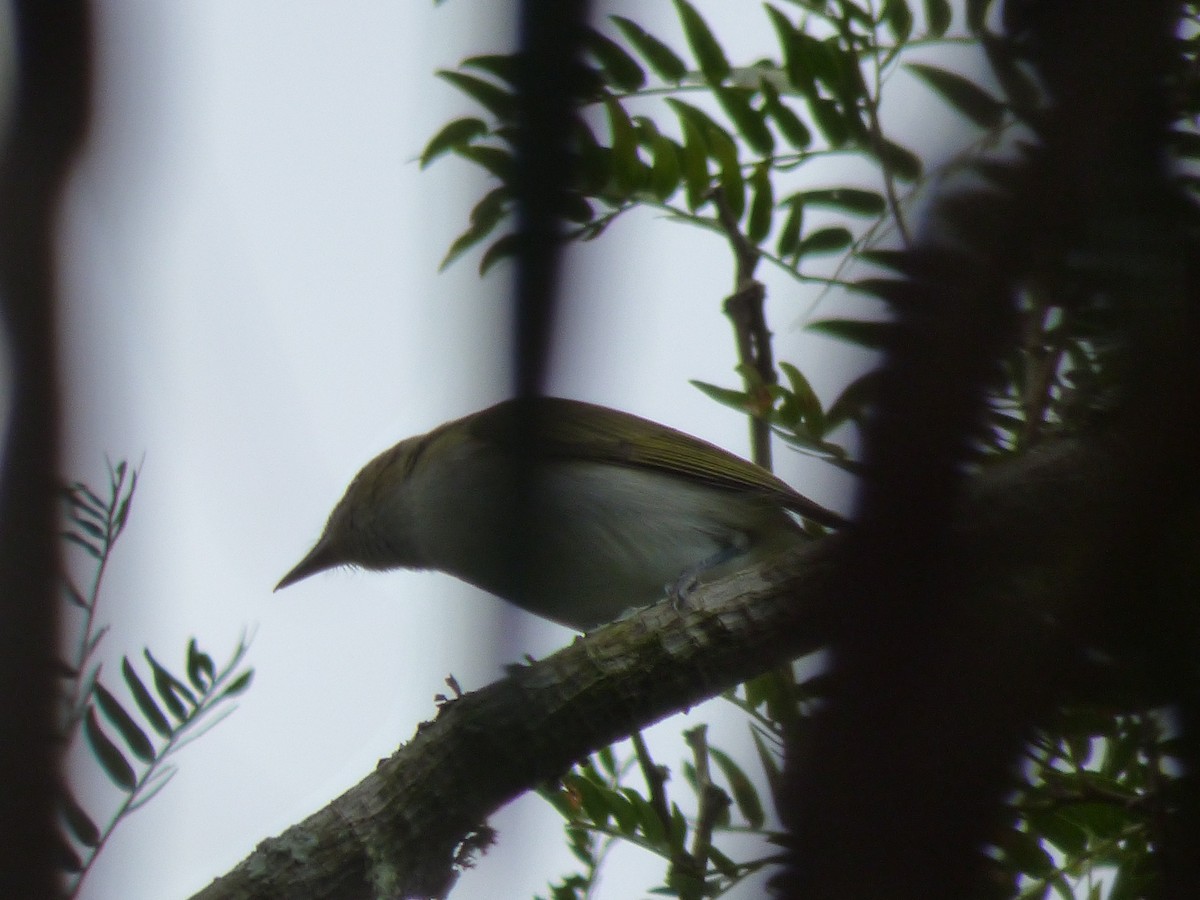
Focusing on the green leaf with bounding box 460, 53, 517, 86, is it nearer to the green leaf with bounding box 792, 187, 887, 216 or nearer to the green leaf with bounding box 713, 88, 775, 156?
the green leaf with bounding box 792, 187, 887, 216

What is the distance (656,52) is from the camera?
66.5 inches

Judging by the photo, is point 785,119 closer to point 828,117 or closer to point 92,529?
point 828,117

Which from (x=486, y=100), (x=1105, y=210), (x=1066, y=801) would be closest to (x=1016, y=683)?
(x=1105, y=210)

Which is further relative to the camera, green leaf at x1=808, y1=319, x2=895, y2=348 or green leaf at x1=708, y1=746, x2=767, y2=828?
green leaf at x1=708, y1=746, x2=767, y2=828

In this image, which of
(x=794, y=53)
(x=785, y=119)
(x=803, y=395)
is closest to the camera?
(x=803, y=395)

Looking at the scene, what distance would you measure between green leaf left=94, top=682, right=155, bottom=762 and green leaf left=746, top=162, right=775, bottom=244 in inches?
68.2

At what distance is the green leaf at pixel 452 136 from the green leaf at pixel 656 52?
0.67 ft

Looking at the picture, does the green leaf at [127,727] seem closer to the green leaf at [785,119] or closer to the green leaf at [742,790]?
the green leaf at [742,790]

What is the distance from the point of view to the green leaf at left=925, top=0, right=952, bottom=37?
2.31 metres

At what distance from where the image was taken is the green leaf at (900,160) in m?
0.97

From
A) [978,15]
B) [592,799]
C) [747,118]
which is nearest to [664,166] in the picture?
[747,118]

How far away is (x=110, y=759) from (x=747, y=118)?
2011 mm

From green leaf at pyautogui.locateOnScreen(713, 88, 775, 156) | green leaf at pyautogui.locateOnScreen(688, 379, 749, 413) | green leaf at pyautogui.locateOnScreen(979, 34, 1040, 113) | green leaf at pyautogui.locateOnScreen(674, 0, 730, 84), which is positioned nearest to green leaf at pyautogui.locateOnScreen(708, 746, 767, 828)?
green leaf at pyautogui.locateOnScreen(688, 379, 749, 413)

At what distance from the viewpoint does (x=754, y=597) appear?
2197 mm
